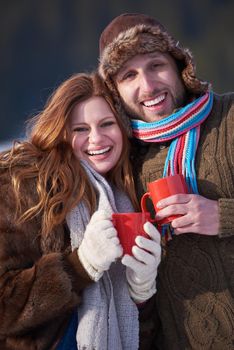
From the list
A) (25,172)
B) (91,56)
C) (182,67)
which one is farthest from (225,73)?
(25,172)

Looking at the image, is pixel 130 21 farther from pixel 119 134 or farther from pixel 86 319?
pixel 86 319

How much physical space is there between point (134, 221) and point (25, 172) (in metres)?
0.54

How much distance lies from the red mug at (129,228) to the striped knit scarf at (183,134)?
38 cm

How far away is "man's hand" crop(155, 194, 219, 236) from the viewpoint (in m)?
1.54

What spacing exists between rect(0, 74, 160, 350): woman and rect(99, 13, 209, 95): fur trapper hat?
0.15m

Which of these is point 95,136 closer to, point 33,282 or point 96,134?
point 96,134

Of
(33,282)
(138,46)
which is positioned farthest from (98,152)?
(33,282)

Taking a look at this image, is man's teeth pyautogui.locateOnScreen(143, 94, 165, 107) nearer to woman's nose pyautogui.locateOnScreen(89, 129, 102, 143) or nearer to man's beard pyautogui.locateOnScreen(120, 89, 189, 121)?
man's beard pyautogui.locateOnScreen(120, 89, 189, 121)

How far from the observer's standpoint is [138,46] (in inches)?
75.6

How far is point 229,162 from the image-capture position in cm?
173

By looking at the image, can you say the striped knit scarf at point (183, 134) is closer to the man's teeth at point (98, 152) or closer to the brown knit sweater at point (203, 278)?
the brown knit sweater at point (203, 278)

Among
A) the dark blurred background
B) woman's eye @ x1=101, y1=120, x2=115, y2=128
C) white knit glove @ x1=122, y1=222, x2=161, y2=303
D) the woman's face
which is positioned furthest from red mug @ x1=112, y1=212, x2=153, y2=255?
the dark blurred background

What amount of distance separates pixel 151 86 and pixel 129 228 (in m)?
0.79

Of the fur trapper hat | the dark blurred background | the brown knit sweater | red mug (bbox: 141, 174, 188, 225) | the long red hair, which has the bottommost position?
the brown knit sweater
